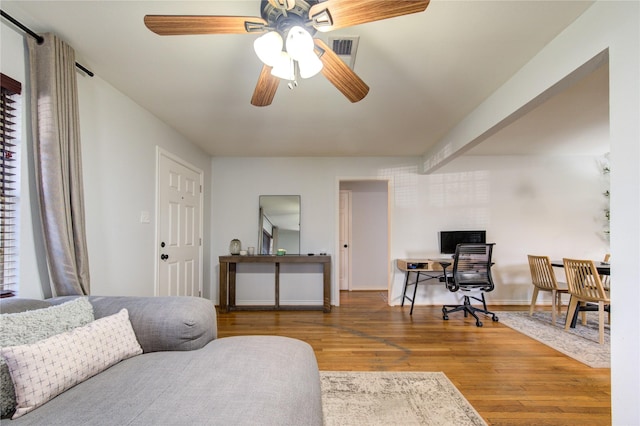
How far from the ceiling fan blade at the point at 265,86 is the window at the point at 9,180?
1.27m

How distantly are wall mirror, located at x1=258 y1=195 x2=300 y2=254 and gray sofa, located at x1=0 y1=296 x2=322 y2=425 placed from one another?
283 cm

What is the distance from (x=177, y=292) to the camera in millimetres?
3488

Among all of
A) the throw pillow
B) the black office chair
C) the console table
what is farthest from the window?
the black office chair

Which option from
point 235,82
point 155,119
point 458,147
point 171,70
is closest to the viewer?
point 171,70

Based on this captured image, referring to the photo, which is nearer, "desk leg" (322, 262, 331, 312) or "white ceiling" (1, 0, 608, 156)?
"white ceiling" (1, 0, 608, 156)

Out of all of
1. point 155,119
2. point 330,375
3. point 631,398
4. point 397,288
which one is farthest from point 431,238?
point 155,119

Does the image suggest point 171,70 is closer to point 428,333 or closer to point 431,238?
point 428,333

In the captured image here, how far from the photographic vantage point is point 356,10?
1.19 m

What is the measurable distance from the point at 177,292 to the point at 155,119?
1.94 m

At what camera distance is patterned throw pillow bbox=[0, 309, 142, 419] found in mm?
1017

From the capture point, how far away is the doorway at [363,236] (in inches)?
239

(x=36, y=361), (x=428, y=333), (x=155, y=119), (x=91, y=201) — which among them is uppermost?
(x=155, y=119)

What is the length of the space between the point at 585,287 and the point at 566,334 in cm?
55

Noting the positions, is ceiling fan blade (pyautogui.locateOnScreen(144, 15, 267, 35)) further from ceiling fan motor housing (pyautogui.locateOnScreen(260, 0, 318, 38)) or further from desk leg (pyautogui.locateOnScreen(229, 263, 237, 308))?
desk leg (pyautogui.locateOnScreen(229, 263, 237, 308))
